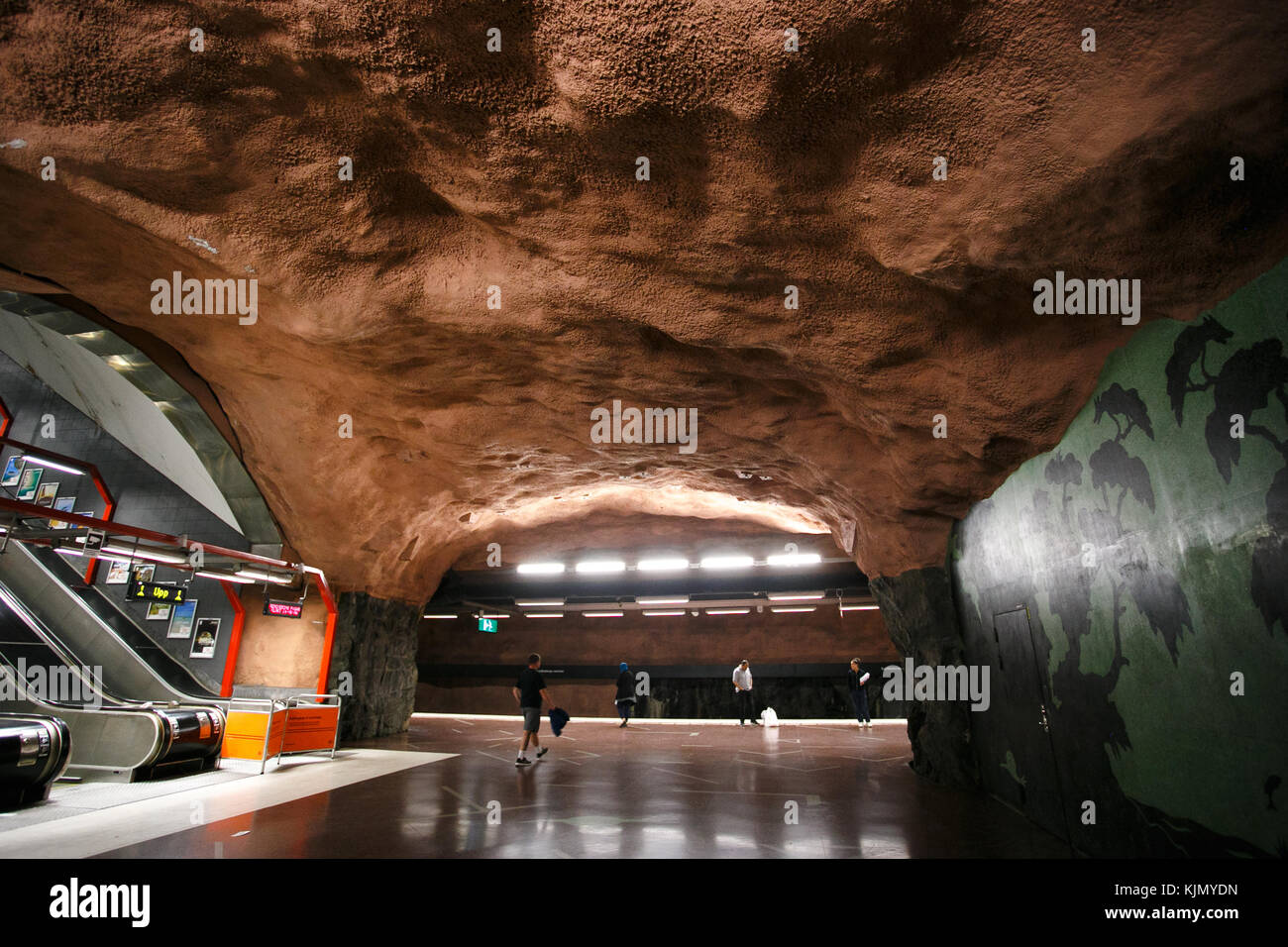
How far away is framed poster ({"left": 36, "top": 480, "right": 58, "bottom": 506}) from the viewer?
1479cm

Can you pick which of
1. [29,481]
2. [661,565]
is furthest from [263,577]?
[29,481]

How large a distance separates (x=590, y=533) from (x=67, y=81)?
13023 millimetres

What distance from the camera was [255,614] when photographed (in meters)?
12.1

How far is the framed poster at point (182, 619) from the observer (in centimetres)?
1210

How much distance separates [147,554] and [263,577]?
2.10m

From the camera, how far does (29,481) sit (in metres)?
15.1

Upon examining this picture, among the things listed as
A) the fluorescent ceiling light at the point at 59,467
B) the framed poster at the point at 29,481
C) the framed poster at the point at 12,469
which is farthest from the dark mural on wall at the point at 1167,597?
the framed poster at the point at 12,469

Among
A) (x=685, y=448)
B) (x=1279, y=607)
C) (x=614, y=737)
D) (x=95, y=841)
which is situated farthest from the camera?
(x=614, y=737)

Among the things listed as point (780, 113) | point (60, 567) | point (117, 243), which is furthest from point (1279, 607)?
point (60, 567)

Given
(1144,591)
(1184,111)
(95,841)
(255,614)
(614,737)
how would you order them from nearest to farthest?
(1184,111), (1144,591), (95,841), (255,614), (614,737)

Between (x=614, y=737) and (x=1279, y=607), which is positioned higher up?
(x=1279, y=607)

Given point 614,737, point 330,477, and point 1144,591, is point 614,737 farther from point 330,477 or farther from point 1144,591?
point 1144,591

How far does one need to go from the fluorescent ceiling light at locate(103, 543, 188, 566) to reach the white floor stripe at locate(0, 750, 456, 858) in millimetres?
3104

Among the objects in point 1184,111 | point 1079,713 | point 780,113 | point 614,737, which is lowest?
point 614,737
